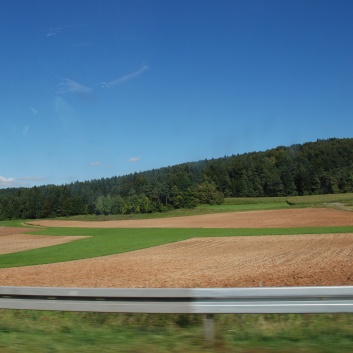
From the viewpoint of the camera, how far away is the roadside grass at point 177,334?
4887 mm

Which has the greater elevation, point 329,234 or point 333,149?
point 333,149

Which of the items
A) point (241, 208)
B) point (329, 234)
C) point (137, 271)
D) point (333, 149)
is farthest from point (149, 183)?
point (137, 271)

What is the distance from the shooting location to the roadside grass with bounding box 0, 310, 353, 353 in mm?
4887

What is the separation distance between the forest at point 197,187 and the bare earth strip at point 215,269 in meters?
74.7

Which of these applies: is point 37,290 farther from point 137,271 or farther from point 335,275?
point 137,271

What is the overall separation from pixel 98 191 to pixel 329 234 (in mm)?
90579

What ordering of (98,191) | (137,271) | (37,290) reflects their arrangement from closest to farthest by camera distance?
1. (37,290)
2. (137,271)
3. (98,191)

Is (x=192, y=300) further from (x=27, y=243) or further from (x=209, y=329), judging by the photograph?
(x=27, y=243)

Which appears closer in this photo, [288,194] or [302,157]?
[288,194]

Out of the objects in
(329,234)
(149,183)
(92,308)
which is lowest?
(329,234)

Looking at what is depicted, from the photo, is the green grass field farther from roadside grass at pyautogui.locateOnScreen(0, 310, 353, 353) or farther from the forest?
the forest

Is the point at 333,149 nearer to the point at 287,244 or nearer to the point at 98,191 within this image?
the point at 98,191

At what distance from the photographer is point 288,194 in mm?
113938

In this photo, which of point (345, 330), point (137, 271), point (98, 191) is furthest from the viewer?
point (98, 191)
